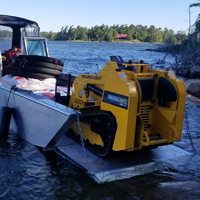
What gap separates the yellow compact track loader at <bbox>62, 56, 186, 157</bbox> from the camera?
16.4 ft

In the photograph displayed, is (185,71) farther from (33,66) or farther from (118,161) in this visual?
(118,161)

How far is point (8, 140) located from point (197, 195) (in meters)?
4.04

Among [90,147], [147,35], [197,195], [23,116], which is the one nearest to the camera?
[197,195]

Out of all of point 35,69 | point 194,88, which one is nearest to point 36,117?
point 35,69

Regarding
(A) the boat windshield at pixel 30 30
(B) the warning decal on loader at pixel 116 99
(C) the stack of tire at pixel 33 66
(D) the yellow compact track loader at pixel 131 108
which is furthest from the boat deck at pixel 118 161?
(A) the boat windshield at pixel 30 30

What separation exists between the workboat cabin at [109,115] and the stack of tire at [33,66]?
1342 mm

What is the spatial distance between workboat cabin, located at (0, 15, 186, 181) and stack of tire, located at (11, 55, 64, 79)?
1.34 meters

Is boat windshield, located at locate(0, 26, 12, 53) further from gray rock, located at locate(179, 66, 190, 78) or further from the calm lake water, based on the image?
gray rock, located at locate(179, 66, 190, 78)

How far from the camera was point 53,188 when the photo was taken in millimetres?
4891

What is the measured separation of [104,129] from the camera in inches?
223

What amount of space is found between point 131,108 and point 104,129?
3.14 feet

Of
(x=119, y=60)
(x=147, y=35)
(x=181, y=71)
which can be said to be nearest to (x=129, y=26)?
(x=147, y=35)

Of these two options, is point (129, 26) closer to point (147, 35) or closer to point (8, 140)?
point (147, 35)

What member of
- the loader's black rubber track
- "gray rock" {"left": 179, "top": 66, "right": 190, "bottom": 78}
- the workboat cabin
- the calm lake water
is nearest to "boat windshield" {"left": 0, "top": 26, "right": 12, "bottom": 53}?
the workboat cabin
